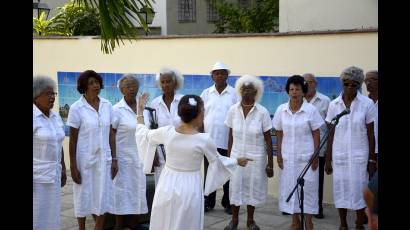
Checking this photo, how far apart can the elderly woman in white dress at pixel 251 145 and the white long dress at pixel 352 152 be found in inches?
30.9

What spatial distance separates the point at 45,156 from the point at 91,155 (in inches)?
36.5

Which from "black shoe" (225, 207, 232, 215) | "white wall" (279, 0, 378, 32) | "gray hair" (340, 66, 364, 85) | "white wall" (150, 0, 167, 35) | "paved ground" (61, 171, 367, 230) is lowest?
"paved ground" (61, 171, 367, 230)

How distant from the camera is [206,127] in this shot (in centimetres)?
842

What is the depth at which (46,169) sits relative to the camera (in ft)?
18.3

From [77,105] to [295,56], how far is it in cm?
375

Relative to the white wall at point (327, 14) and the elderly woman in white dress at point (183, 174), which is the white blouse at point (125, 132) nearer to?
the elderly woman in white dress at point (183, 174)

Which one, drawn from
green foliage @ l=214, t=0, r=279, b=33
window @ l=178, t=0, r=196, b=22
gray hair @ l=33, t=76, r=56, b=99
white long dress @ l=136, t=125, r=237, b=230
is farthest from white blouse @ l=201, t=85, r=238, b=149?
window @ l=178, t=0, r=196, b=22

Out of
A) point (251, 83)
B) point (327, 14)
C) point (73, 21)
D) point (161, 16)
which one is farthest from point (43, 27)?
point (251, 83)

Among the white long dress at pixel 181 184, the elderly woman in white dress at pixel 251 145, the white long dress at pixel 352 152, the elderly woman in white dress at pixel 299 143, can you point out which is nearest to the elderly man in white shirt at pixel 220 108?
the elderly woman in white dress at pixel 251 145

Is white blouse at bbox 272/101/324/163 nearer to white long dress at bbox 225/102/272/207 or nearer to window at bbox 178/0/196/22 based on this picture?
white long dress at bbox 225/102/272/207

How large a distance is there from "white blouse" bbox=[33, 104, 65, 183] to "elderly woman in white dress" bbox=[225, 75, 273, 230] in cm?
231

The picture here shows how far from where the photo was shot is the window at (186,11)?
75.6ft

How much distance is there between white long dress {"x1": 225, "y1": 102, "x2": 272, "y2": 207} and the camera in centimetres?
706
